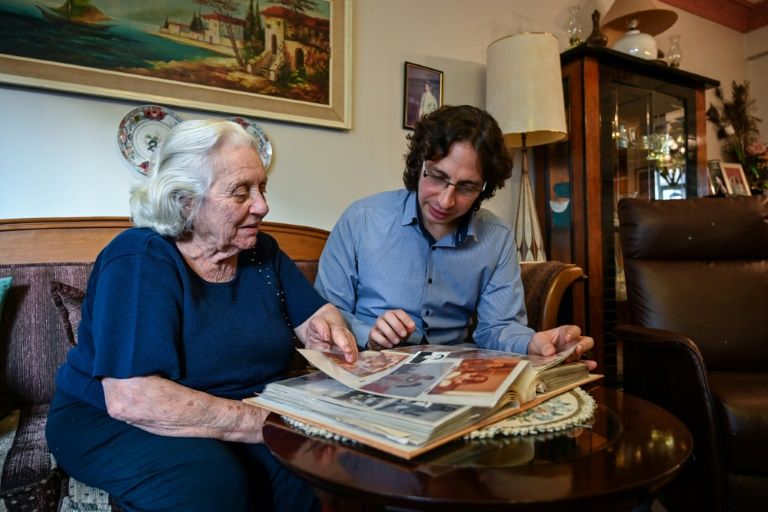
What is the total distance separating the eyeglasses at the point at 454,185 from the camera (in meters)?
1.31

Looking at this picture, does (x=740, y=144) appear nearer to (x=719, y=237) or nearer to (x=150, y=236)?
(x=719, y=237)

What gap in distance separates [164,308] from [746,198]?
210cm

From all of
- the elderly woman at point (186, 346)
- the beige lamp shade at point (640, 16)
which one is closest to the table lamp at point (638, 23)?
the beige lamp shade at point (640, 16)

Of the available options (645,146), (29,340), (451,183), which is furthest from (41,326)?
(645,146)

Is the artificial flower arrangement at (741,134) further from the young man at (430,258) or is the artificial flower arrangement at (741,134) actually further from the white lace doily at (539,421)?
the white lace doily at (539,421)

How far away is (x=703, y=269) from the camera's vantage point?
190cm

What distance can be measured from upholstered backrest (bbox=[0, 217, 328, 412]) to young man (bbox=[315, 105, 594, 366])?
757 mm

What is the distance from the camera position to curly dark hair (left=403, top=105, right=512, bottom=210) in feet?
4.32

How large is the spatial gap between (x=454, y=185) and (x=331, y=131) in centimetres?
100

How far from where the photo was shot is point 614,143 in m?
2.58

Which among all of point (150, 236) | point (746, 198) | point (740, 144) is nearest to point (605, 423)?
point (150, 236)

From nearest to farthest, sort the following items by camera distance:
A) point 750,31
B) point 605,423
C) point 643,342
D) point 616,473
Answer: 1. point 616,473
2. point 605,423
3. point 643,342
4. point 750,31

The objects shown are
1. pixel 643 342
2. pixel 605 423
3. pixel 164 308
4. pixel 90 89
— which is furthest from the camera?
pixel 90 89

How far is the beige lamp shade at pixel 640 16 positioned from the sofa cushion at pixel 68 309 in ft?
9.97
